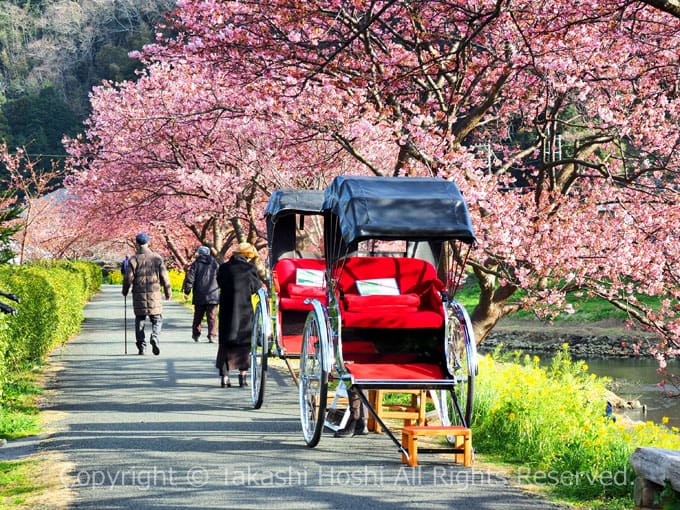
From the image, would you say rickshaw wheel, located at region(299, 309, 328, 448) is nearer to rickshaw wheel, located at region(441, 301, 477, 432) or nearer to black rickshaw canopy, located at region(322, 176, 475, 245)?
black rickshaw canopy, located at region(322, 176, 475, 245)

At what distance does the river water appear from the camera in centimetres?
2152

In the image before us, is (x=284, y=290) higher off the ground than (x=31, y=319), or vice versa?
(x=284, y=290)

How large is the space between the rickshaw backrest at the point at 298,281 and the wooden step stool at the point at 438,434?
12.1 feet

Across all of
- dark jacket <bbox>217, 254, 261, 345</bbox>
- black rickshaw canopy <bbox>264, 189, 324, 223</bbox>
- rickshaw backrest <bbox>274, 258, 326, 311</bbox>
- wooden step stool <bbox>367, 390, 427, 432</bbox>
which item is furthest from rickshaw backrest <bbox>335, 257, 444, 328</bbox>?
dark jacket <bbox>217, 254, 261, 345</bbox>

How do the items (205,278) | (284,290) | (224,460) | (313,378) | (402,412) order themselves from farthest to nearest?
(205,278)
(284,290)
(402,412)
(313,378)
(224,460)

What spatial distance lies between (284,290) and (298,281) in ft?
0.87

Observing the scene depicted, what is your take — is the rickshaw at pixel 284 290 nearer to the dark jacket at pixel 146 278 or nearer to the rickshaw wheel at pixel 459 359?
the rickshaw wheel at pixel 459 359

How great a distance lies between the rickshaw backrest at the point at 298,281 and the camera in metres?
10.6

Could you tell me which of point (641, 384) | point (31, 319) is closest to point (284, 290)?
point (31, 319)

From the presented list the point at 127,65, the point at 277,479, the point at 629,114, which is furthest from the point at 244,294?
the point at 127,65

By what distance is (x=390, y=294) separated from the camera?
8.26 metres

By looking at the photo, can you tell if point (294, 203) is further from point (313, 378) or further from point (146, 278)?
point (146, 278)

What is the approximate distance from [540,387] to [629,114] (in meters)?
5.78

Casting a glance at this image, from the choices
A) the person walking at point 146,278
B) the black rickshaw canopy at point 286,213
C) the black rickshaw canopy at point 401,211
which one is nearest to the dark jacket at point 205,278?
the person walking at point 146,278
